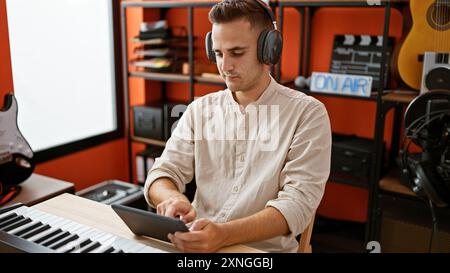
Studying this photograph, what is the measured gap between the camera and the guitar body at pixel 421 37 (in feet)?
6.72

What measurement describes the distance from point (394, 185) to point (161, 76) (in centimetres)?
156

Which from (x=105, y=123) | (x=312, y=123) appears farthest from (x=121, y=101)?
(x=312, y=123)

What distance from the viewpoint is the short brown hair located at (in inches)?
51.1

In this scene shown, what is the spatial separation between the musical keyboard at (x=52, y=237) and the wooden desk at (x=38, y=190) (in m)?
0.85

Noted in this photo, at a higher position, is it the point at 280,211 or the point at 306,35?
the point at 306,35

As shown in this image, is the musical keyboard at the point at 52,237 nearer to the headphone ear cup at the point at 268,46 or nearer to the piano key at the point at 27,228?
the piano key at the point at 27,228

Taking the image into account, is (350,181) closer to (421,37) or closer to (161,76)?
(421,37)

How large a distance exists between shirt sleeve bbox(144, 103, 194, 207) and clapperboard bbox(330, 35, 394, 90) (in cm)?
123

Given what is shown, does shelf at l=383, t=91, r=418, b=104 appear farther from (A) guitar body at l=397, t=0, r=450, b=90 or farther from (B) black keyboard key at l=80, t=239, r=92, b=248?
(B) black keyboard key at l=80, t=239, r=92, b=248

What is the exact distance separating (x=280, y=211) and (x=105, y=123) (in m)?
2.26

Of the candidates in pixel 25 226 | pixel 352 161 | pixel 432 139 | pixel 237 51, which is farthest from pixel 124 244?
pixel 352 161
